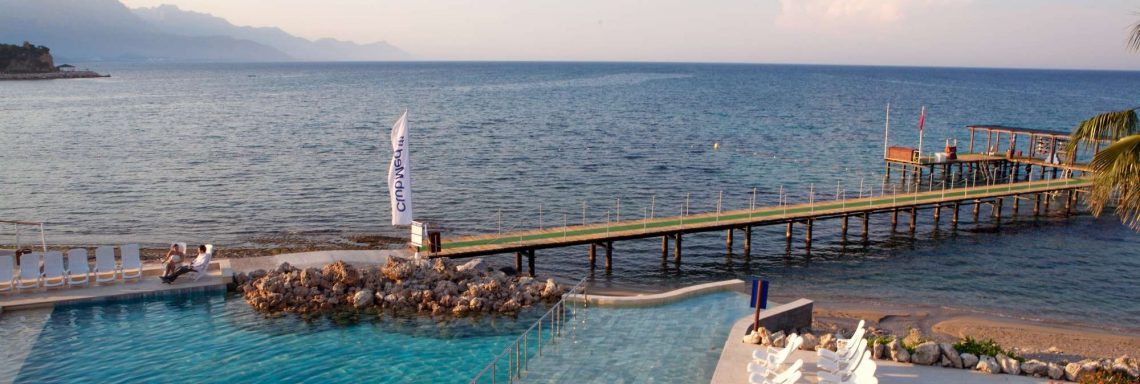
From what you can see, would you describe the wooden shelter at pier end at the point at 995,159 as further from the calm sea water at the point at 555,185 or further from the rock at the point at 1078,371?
the rock at the point at 1078,371

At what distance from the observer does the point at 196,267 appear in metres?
20.9

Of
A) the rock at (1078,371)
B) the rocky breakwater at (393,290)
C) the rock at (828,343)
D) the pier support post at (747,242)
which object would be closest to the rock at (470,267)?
the rocky breakwater at (393,290)

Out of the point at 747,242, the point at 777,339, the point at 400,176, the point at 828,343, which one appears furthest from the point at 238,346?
the point at 747,242

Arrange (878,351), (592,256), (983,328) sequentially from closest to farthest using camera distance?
1. (878,351)
2. (983,328)
3. (592,256)

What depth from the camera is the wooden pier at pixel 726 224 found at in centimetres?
2631

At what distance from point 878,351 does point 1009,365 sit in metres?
2.23

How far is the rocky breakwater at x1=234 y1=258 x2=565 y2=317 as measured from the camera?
1981 centimetres

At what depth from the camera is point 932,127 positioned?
84.0 m

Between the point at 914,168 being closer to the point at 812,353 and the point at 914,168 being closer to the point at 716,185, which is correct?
the point at 716,185

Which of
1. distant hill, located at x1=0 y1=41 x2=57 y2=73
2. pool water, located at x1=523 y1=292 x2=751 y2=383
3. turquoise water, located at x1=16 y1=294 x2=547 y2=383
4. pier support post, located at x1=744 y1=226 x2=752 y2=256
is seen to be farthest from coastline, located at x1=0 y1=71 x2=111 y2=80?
pool water, located at x1=523 y1=292 x2=751 y2=383

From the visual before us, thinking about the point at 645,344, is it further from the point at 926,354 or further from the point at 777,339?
the point at 926,354

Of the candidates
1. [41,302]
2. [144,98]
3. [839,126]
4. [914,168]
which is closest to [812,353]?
[41,302]

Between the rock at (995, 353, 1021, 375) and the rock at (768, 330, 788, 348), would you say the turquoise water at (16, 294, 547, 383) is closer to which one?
the rock at (768, 330, 788, 348)

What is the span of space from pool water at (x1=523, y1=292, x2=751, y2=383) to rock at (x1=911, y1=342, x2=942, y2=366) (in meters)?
3.64
